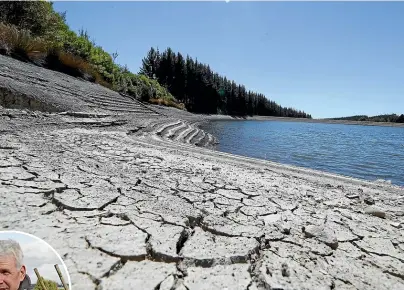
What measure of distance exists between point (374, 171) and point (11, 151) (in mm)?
11016

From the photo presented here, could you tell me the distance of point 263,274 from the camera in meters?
1.77

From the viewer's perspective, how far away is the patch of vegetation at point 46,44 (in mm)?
13828

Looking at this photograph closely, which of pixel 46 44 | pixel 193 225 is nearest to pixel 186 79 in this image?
pixel 46 44

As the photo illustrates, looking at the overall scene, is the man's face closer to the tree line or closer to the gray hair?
the gray hair

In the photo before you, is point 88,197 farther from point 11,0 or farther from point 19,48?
point 11,0

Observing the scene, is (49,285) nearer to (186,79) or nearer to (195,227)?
(195,227)

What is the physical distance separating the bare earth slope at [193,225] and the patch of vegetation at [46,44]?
12429mm

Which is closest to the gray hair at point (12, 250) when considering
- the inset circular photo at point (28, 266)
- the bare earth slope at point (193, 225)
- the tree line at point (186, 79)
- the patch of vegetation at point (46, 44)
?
the inset circular photo at point (28, 266)

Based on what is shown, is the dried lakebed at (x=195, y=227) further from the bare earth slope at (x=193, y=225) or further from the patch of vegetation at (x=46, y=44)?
the patch of vegetation at (x=46, y=44)

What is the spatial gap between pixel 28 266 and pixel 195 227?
1455 millimetres

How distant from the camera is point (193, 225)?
2404mm

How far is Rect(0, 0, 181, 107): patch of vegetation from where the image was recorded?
45.4 ft

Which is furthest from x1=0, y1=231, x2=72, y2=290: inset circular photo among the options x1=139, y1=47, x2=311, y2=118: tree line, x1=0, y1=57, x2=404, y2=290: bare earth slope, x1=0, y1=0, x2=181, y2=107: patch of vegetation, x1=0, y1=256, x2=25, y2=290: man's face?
x1=139, y1=47, x2=311, y2=118: tree line

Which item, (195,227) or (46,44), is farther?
(46,44)
